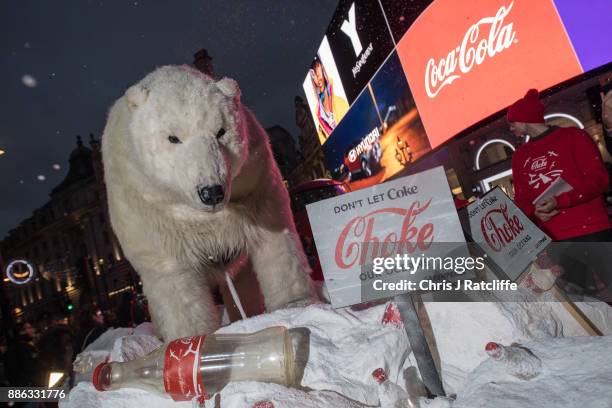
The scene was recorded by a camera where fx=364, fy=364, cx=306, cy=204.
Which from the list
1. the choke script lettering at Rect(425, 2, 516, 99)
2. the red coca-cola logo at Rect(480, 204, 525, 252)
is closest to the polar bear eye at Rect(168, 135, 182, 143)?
the red coca-cola logo at Rect(480, 204, 525, 252)

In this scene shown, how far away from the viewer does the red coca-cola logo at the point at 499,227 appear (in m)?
1.60

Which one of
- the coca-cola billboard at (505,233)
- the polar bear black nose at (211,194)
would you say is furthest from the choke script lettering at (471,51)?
the polar bear black nose at (211,194)

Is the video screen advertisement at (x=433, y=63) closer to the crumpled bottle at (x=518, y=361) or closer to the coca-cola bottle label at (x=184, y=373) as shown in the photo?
the crumpled bottle at (x=518, y=361)

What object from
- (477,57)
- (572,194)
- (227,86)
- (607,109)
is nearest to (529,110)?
(607,109)

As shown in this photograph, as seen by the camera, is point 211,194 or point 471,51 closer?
point 211,194

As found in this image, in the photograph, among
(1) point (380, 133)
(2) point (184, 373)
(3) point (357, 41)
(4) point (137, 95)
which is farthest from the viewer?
(1) point (380, 133)

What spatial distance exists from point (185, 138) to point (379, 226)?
980mm

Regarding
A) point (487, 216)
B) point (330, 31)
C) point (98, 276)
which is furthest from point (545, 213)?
point (98, 276)

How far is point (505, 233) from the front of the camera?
1.63 m

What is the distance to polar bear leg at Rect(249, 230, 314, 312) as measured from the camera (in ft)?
7.04

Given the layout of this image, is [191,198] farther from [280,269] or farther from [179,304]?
[280,269]

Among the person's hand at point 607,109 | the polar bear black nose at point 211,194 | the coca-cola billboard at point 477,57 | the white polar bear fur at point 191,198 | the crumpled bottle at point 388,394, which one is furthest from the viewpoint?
the coca-cola billboard at point 477,57

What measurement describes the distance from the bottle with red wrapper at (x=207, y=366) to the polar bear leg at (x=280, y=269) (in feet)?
1.79

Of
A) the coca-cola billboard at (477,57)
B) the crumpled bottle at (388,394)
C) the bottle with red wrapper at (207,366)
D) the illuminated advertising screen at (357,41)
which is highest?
the illuminated advertising screen at (357,41)
